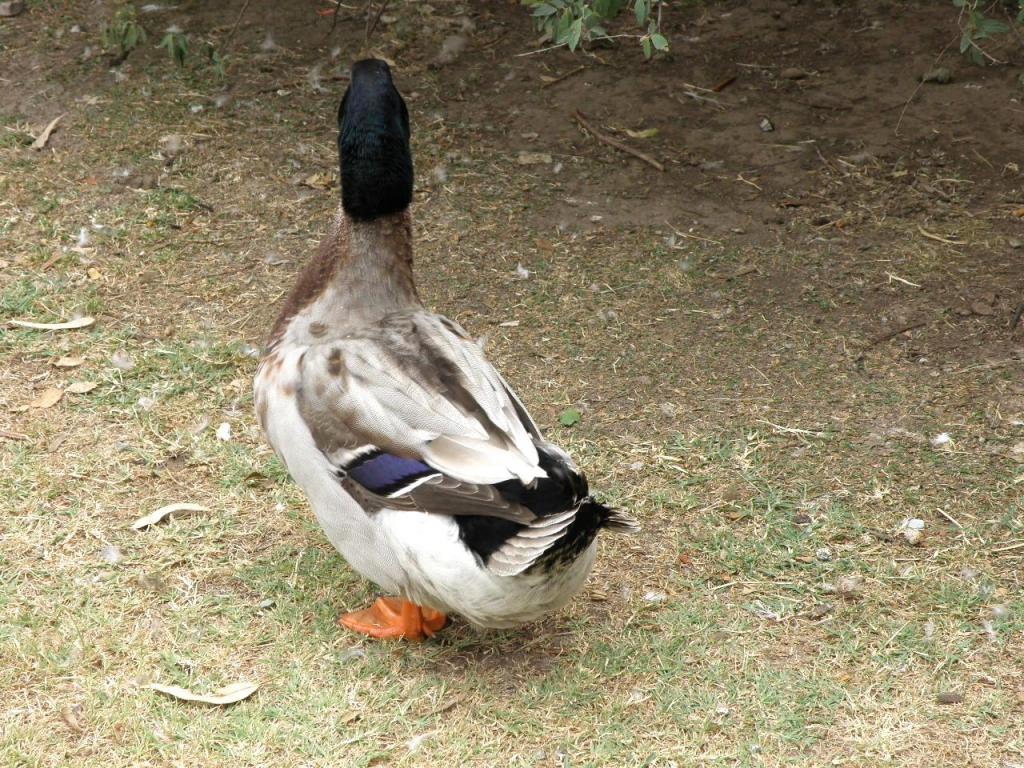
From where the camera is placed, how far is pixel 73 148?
5793 mm

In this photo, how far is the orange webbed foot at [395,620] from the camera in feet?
11.1

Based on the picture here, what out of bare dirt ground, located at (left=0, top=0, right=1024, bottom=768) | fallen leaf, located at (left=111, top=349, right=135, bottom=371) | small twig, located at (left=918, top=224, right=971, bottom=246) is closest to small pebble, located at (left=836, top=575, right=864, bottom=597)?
bare dirt ground, located at (left=0, top=0, right=1024, bottom=768)

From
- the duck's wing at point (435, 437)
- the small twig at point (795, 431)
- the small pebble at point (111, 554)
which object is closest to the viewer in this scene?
the duck's wing at point (435, 437)

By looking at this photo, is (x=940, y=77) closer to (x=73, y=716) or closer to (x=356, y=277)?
(x=356, y=277)

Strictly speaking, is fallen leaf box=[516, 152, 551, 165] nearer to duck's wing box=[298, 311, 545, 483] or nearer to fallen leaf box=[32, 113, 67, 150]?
fallen leaf box=[32, 113, 67, 150]

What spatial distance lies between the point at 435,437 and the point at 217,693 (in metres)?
0.89

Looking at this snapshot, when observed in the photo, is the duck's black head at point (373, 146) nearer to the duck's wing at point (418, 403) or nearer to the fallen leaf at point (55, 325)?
the duck's wing at point (418, 403)

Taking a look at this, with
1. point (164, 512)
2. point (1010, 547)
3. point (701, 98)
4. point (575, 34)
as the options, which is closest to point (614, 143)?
point (701, 98)

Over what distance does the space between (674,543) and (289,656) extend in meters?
1.24

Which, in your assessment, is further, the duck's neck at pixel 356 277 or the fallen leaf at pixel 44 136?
the fallen leaf at pixel 44 136

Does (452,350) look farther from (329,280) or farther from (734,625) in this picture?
(734,625)

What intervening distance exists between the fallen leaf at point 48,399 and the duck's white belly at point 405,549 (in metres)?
1.25

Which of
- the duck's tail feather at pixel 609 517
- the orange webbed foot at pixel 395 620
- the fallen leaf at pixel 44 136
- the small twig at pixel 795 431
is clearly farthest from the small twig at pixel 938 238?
the fallen leaf at pixel 44 136

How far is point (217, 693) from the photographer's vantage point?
3.21 metres
